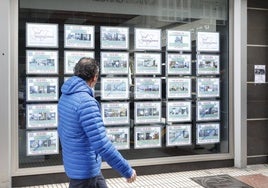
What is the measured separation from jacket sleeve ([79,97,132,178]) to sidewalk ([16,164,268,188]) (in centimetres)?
265

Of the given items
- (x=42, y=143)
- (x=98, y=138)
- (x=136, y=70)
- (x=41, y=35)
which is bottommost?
(x=42, y=143)

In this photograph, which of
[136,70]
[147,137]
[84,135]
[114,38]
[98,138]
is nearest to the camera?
[98,138]

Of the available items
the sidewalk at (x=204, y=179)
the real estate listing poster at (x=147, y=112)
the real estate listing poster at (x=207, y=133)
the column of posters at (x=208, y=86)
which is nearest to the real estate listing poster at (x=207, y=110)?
the column of posters at (x=208, y=86)

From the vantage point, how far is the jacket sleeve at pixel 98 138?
289 centimetres

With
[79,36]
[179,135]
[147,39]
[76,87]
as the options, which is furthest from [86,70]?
[179,135]

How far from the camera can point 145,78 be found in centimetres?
611

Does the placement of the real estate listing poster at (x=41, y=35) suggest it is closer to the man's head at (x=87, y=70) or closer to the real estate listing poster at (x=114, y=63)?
the real estate listing poster at (x=114, y=63)

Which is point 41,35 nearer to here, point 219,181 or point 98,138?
point 98,138

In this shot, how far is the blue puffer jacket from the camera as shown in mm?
2906

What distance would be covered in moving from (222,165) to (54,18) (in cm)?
368

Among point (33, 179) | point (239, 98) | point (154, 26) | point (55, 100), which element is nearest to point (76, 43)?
point (55, 100)

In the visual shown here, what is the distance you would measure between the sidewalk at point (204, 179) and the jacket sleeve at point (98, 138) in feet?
8.69

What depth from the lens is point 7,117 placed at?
520cm

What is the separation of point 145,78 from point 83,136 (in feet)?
10.6
